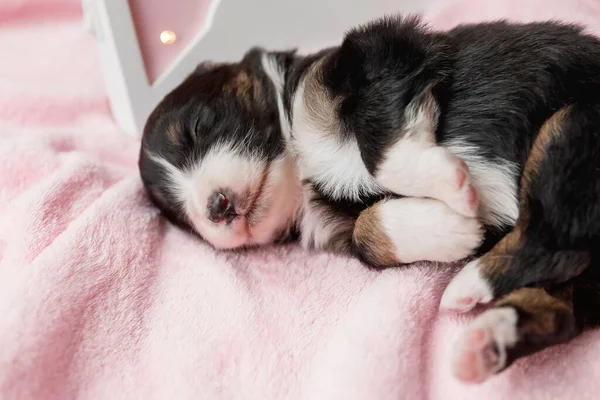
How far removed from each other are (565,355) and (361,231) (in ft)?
2.06

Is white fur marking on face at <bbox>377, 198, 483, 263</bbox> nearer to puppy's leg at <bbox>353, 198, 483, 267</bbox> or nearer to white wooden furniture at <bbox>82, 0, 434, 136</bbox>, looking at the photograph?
puppy's leg at <bbox>353, 198, 483, 267</bbox>

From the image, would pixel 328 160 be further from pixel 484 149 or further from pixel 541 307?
pixel 541 307

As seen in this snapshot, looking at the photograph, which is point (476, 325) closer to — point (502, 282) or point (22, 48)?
point (502, 282)

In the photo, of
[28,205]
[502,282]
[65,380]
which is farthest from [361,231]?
[28,205]

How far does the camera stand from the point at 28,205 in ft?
6.28

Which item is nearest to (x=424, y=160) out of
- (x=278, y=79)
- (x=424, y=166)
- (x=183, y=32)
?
(x=424, y=166)

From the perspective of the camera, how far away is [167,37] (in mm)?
2564

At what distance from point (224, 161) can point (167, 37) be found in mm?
1025

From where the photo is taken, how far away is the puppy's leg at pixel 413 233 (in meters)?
1.52

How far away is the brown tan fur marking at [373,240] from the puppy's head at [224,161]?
27 centimetres

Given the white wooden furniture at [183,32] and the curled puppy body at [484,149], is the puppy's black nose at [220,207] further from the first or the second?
the white wooden furniture at [183,32]

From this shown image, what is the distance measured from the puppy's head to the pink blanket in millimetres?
108

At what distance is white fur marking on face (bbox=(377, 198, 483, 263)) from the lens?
152cm

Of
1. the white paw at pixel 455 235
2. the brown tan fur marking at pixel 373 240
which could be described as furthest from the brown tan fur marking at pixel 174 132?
the white paw at pixel 455 235
